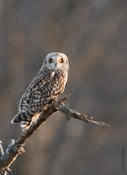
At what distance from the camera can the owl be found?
7.59 metres

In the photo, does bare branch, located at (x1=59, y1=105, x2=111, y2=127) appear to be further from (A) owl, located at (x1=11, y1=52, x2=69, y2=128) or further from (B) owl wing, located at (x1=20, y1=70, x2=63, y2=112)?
(B) owl wing, located at (x1=20, y1=70, x2=63, y2=112)

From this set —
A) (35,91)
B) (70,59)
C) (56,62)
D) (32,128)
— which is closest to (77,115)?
(32,128)

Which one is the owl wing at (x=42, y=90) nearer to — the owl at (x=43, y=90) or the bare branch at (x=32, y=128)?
the owl at (x=43, y=90)

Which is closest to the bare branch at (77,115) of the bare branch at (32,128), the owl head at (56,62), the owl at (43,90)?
the bare branch at (32,128)

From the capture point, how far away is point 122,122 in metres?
16.4

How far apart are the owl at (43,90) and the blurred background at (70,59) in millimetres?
5087

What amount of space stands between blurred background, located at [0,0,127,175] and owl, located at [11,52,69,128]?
5.09 metres

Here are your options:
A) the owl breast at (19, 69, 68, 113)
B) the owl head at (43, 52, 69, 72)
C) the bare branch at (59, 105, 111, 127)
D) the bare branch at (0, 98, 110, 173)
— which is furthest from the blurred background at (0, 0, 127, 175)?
the bare branch at (59, 105, 111, 127)

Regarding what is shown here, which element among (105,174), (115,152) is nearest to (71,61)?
(105,174)

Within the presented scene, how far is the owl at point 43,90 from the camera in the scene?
7590mm

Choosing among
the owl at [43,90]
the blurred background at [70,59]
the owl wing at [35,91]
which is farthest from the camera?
the blurred background at [70,59]

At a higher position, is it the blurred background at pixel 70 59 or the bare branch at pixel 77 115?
the bare branch at pixel 77 115

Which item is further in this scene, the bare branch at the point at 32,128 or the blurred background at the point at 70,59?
the blurred background at the point at 70,59

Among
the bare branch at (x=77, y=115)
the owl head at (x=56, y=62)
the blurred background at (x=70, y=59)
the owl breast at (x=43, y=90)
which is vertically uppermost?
the bare branch at (x=77, y=115)
